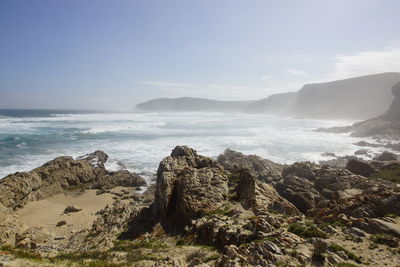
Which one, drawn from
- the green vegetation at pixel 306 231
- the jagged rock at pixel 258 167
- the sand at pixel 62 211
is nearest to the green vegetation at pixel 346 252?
the green vegetation at pixel 306 231

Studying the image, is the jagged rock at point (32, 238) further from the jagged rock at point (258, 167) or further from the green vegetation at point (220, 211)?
the jagged rock at point (258, 167)

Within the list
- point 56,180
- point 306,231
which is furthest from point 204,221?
point 56,180

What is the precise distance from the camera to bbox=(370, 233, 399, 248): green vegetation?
9602 millimetres

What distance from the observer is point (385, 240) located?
32.2 feet

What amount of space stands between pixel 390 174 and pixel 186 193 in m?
21.9

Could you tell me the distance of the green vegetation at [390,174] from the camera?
22.2 metres

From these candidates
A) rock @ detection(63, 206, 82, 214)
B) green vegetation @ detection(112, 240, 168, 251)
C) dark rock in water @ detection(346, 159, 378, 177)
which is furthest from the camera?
dark rock in water @ detection(346, 159, 378, 177)

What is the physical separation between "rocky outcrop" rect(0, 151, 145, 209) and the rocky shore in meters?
0.12

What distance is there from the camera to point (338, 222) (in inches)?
464

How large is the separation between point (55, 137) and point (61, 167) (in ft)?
88.6

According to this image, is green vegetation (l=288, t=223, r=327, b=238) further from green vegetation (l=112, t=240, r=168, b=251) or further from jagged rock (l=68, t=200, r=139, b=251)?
jagged rock (l=68, t=200, r=139, b=251)

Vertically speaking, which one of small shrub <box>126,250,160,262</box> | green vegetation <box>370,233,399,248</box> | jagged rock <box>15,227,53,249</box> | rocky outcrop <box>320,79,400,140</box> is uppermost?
rocky outcrop <box>320,79,400,140</box>

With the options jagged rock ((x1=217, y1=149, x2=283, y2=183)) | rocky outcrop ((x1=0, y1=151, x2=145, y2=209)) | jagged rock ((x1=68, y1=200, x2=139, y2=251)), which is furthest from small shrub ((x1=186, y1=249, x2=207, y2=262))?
rocky outcrop ((x1=0, y1=151, x2=145, y2=209))

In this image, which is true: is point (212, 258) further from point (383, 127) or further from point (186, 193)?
point (383, 127)
